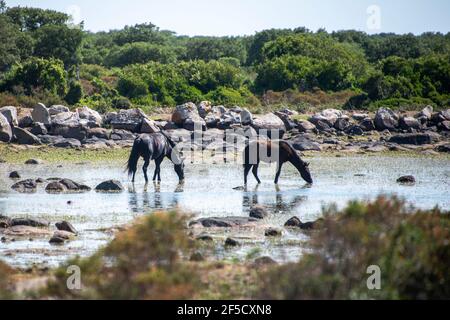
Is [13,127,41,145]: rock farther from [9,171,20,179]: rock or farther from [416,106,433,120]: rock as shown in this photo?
[416,106,433,120]: rock

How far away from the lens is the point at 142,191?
23750mm

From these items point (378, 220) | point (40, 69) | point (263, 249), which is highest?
point (40, 69)

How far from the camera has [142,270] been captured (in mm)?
9633

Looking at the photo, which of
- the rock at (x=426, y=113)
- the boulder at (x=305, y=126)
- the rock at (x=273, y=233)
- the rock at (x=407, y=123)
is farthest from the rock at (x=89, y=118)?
the rock at (x=273, y=233)

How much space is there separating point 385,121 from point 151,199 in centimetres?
2127

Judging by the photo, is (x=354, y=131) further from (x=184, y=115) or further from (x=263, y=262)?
(x=263, y=262)

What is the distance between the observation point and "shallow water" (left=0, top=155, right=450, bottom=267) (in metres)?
15.4

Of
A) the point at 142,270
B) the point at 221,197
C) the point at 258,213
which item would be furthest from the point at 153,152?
the point at 142,270

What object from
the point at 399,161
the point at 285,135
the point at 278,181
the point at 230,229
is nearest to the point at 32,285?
the point at 230,229

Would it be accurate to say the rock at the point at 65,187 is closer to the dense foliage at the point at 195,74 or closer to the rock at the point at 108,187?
the rock at the point at 108,187

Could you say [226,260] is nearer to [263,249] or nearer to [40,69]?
[263,249]

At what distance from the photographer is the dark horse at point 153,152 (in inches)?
1003

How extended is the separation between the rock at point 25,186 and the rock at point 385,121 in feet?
70.5
